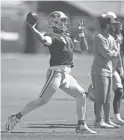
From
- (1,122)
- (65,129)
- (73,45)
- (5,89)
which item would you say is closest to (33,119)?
(1,122)

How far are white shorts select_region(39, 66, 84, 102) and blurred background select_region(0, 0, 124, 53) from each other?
26769 millimetres

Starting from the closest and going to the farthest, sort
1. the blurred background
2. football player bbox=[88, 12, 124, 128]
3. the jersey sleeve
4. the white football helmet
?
the jersey sleeve, the white football helmet, football player bbox=[88, 12, 124, 128], the blurred background

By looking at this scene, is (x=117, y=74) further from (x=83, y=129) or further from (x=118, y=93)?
(x=83, y=129)

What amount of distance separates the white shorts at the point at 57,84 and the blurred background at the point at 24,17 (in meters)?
26.8

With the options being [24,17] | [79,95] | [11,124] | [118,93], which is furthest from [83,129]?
[24,17]

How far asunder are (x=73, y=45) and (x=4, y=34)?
95.7ft

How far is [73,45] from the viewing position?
884 centimetres

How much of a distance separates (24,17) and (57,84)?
99.4 feet

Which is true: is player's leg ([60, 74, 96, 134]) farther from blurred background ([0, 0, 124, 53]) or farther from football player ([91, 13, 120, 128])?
blurred background ([0, 0, 124, 53])

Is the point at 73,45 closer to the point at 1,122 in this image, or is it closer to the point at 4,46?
the point at 1,122

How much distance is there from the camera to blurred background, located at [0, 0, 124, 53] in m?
36.5

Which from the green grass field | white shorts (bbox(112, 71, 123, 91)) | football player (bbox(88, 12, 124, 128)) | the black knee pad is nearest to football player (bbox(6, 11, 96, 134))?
the green grass field

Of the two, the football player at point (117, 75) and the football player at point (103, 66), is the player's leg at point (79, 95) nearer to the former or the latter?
the football player at point (103, 66)

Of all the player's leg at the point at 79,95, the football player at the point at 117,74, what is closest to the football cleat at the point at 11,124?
the player's leg at the point at 79,95
